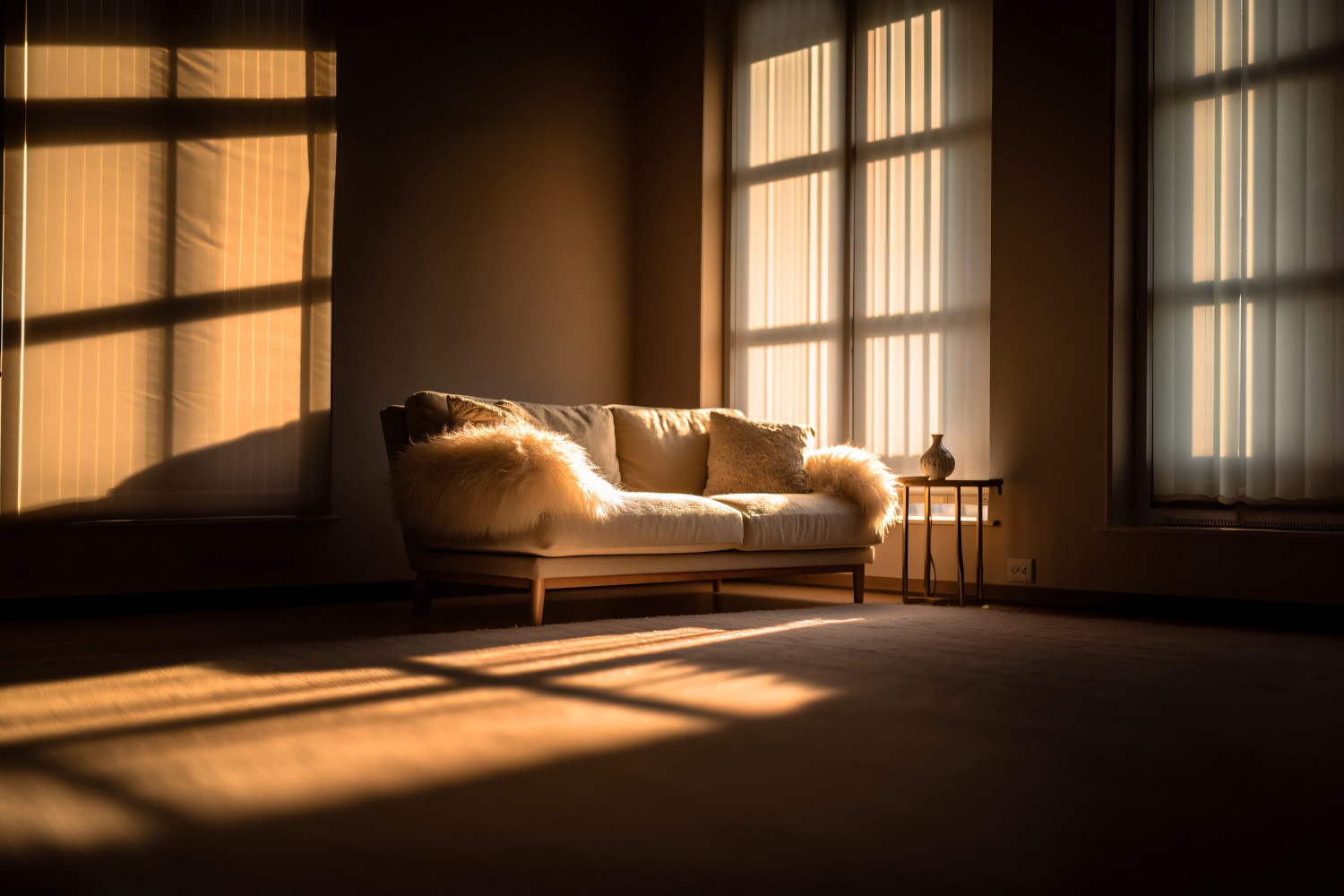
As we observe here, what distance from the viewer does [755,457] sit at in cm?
515

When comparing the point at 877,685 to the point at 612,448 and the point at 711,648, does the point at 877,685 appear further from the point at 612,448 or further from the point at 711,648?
the point at 612,448

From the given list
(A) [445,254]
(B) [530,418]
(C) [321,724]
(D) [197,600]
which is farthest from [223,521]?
(C) [321,724]

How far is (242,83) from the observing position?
5.00m

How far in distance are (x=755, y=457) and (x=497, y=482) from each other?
159cm

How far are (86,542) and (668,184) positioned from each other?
366 centimetres

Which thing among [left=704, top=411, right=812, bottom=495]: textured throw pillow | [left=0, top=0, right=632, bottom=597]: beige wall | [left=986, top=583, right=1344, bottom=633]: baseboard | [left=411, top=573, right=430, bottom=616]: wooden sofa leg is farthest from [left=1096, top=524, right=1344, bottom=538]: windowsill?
[left=0, top=0, right=632, bottom=597]: beige wall

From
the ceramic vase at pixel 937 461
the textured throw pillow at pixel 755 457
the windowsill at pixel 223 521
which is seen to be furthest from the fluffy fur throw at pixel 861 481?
the windowsill at pixel 223 521

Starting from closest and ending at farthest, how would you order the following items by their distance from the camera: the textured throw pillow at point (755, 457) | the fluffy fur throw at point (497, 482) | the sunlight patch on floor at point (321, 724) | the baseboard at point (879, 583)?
1. the sunlight patch on floor at point (321, 724)
2. the fluffy fur throw at point (497, 482)
3. the textured throw pillow at point (755, 457)
4. the baseboard at point (879, 583)

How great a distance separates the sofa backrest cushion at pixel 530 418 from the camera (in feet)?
14.4

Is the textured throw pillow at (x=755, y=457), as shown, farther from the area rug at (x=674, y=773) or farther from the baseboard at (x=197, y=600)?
the area rug at (x=674, y=773)

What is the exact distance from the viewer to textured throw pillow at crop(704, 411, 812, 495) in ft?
16.7

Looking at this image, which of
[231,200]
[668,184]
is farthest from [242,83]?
[668,184]

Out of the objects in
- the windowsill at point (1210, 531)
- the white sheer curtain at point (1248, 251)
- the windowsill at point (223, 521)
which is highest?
the white sheer curtain at point (1248, 251)

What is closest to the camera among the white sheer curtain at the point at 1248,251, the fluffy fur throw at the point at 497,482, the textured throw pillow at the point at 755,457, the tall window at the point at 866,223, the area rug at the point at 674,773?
the area rug at the point at 674,773
